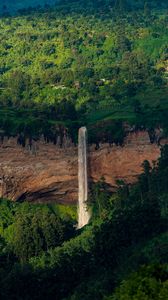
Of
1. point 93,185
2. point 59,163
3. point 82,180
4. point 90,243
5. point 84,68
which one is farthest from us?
point 84,68

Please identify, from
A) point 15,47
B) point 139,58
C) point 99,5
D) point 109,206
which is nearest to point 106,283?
point 109,206

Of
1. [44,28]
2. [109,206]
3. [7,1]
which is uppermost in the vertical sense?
[7,1]

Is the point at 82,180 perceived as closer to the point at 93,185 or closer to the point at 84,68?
the point at 93,185

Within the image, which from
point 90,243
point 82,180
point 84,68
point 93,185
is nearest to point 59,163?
point 82,180

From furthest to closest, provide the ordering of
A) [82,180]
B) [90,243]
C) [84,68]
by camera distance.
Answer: [84,68] < [82,180] < [90,243]

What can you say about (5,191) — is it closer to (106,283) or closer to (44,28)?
(106,283)

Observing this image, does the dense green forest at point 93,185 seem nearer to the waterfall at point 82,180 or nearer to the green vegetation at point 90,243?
the green vegetation at point 90,243
